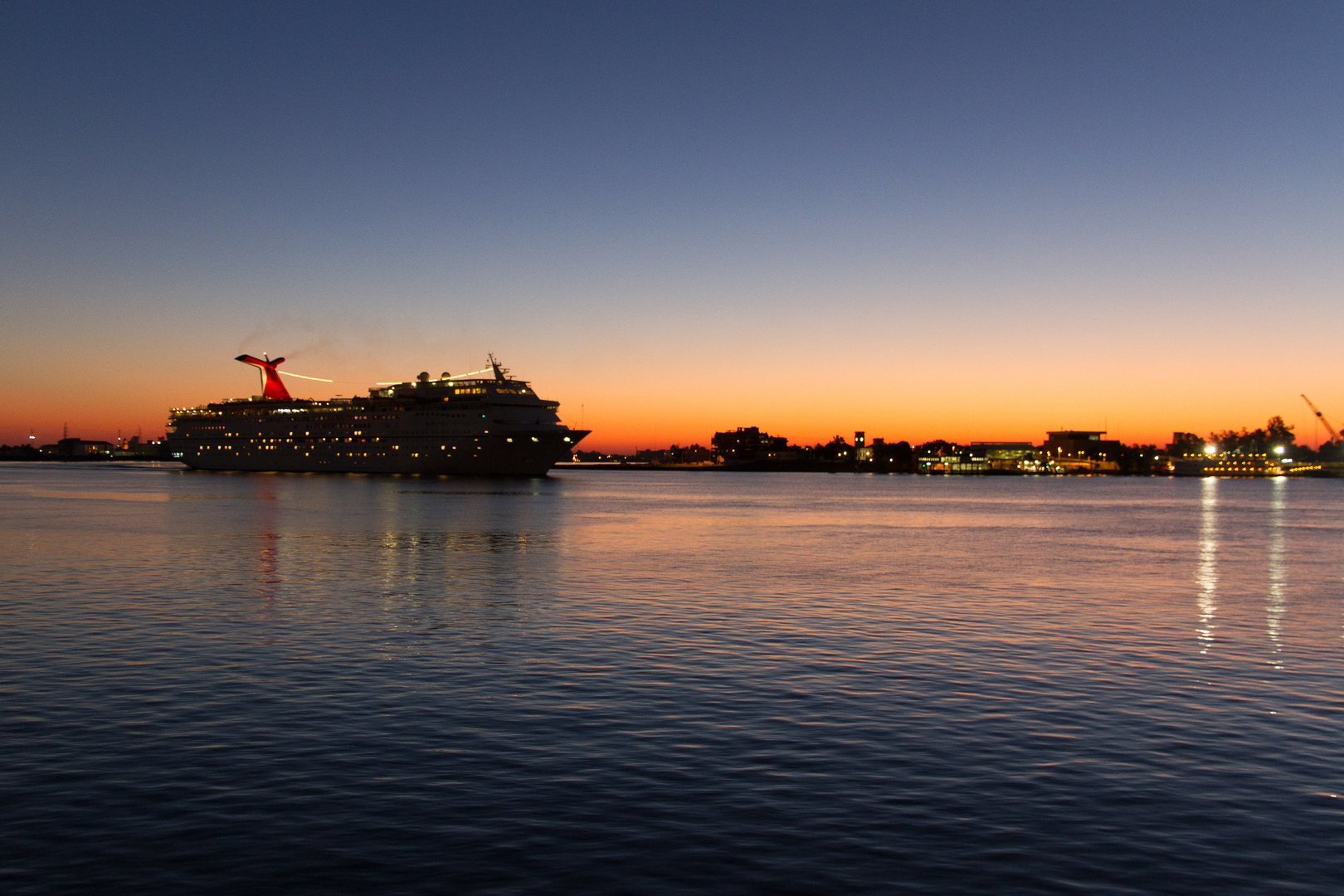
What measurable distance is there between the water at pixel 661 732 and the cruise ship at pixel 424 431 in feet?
430

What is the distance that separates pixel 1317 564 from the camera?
46.2 meters

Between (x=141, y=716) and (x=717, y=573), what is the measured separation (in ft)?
82.7

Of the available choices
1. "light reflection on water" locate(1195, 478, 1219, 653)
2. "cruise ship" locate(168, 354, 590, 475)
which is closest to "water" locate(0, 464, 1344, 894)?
"light reflection on water" locate(1195, 478, 1219, 653)

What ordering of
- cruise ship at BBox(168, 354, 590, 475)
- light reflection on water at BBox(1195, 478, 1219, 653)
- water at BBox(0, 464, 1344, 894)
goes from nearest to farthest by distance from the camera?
water at BBox(0, 464, 1344, 894) < light reflection on water at BBox(1195, 478, 1219, 653) < cruise ship at BBox(168, 354, 590, 475)

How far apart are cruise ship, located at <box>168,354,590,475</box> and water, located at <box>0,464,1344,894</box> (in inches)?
5166

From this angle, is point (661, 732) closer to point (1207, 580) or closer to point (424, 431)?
point (1207, 580)

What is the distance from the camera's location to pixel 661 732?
14.8 meters

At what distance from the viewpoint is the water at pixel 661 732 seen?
9945 millimetres

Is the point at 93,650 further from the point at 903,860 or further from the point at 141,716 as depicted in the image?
the point at 903,860

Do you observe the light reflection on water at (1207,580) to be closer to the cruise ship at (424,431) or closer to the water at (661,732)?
the water at (661,732)

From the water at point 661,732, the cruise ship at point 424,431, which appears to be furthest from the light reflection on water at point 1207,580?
the cruise ship at point 424,431

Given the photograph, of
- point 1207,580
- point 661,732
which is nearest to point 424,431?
point 1207,580

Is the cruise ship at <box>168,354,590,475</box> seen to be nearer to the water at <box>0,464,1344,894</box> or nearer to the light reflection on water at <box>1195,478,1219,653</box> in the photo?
the light reflection on water at <box>1195,478,1219,653</box>

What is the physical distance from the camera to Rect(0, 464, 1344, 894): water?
392 inches
